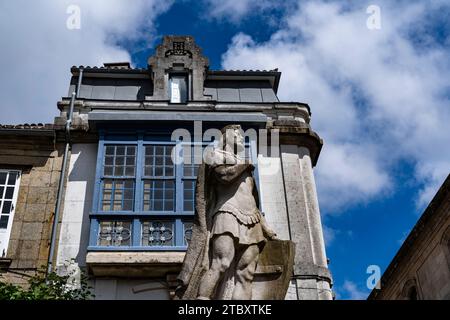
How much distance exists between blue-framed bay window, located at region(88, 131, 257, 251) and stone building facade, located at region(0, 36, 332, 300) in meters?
0.03

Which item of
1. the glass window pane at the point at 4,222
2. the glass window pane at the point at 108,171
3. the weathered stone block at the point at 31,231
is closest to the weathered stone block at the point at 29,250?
the weathered stone block at the point at 31,231

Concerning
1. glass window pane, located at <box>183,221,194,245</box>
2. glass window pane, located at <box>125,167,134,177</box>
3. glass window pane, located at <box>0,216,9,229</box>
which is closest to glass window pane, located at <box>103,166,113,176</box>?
glass window pane, located at <box>125,167,134,177</box>

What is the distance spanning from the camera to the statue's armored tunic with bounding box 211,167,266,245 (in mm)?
5598

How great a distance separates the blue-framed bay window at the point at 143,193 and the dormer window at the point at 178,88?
288 cm

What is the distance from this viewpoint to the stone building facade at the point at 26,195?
13039mm

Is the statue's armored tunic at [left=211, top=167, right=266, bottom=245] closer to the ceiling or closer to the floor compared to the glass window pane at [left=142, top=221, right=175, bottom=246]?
closer to the floor

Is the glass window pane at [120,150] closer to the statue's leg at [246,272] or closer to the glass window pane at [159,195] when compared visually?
the glass window pane at [159,195]

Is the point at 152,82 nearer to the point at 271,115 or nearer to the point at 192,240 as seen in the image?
the point at 271,115

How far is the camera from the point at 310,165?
1560 centimetres

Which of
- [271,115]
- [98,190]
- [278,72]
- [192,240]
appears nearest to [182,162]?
[98,190]

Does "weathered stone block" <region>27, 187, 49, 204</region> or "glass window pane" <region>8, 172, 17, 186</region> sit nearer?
"weathered stone block" <region>27, 187, 49, 204</region>

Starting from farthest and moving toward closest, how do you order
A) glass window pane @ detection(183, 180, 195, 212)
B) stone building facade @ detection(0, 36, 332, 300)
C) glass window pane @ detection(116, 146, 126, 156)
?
1. glass window pane @ detection(116, 146, 126, 156)
2. glass window pane @ detection(183, 180, 195, 212)
3. stone building facade @ detection(0, 36, 332, 300)

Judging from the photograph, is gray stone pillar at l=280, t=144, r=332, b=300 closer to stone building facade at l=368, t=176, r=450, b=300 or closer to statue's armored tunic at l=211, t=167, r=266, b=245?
stone building facade at l=368, t=176, r=450, b=300
